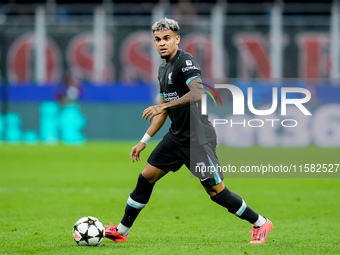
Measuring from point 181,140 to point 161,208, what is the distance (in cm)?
326

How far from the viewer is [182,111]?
261 inches

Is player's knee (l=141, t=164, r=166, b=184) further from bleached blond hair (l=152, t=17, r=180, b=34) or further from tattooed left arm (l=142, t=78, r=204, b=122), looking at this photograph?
bleached blond hair (l=152, t=17, r=180, b=34)

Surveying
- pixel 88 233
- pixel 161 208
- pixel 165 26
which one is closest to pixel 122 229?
pixel 88 233

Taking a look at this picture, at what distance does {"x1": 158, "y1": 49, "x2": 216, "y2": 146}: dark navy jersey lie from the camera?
6555 millimetres

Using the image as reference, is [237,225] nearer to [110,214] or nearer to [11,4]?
[110,214]

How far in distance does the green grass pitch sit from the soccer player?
0.33 m

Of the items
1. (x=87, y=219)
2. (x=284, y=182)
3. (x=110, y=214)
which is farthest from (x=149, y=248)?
(x=284, y=182)

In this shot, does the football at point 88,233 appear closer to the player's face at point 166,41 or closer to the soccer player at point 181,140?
the soccer player at point 181,140

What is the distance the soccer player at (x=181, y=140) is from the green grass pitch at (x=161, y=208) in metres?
0.33

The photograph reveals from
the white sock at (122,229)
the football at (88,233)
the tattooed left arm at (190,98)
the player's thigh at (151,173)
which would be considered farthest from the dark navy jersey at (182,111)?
the football at (88,233)

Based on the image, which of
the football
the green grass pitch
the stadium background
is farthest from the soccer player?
the stadium background

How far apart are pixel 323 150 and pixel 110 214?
10.2m

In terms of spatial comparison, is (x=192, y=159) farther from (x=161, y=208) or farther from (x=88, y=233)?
(x=161, y=208)

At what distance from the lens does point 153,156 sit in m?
6.79
